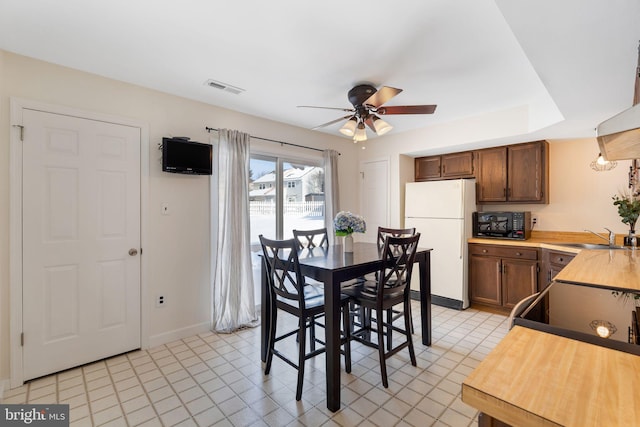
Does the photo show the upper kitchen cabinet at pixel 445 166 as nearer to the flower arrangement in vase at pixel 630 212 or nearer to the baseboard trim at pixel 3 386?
the flower arrangement in vase at pixel 630 212

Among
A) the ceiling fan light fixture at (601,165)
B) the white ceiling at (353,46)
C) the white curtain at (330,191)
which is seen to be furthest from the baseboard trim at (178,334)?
the ceiling fan light fixture at (601,165)

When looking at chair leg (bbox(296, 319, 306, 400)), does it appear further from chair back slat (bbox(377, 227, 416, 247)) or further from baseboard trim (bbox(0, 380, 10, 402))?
baseboard trim (bbox(0, 380, 10, 402))

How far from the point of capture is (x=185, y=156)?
2916 millimetres

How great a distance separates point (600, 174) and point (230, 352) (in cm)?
449

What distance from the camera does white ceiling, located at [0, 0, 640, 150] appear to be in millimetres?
1577

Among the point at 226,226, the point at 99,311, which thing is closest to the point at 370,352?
the point at 226,226

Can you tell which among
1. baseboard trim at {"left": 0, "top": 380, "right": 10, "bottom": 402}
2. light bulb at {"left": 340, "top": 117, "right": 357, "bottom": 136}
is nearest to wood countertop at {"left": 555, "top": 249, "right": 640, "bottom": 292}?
light bulb at {"left": 340, "top": 117, "right": 357, "bottom": 136}

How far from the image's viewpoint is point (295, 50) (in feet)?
7.05

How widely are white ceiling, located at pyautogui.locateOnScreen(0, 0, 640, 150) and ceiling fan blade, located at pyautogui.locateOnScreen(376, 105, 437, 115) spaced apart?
0.29 m

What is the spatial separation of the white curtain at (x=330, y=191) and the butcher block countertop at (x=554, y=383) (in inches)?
133

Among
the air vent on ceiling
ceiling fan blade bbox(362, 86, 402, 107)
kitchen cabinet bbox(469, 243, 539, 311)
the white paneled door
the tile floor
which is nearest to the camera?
the tile floor

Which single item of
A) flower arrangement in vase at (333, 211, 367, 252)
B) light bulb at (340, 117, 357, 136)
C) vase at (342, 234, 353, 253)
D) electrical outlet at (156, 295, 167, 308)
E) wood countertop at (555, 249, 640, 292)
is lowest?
electrical outlet at (156, 295, 167, 308)

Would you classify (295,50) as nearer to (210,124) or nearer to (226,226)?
(210,124)

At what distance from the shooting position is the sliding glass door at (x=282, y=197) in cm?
369
